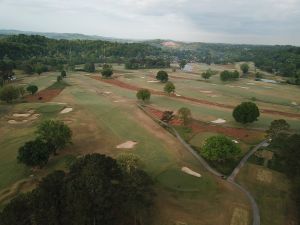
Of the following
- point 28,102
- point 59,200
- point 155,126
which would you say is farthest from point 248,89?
point 59,200

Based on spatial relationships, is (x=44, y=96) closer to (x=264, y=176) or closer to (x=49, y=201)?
(x=49, y=201)

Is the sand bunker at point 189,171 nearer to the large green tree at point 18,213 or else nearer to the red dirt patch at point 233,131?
the red dirt patch at point 233,131

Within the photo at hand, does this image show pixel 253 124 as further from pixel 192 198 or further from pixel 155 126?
pixel 192 198

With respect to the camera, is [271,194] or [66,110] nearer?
[271,194]

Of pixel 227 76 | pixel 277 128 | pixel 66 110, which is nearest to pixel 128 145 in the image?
pixel 66 110

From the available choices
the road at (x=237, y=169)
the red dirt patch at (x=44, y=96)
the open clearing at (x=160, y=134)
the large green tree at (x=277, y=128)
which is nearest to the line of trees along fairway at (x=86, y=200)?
the open clearing at (x=160, y=134)

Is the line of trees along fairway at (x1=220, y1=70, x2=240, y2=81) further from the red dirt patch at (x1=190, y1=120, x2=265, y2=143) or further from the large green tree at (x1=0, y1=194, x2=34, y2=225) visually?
the large green tree at (x1=0, y1=194, x2=34, y2=225)

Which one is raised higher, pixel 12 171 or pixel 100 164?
pixel 100 164
